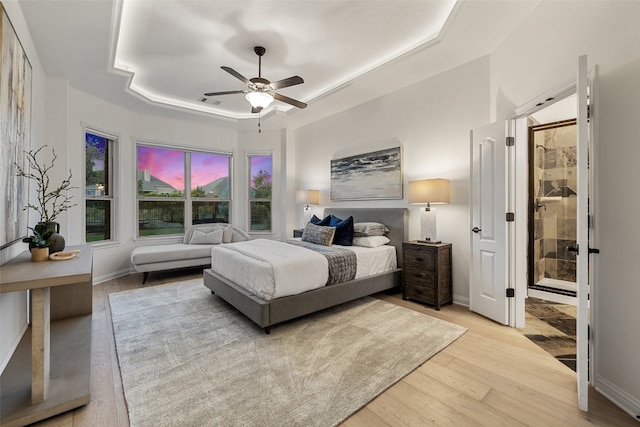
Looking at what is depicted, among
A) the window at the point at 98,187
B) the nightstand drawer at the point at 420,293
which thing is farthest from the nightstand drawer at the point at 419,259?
the window at the point at 98,187

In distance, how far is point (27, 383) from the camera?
1809mm

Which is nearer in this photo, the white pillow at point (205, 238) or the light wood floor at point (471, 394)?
the light wood floor at point (471, 394)

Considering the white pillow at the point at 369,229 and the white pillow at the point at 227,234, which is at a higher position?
the white pillow at the point at 369,229

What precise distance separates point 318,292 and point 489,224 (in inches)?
77.4

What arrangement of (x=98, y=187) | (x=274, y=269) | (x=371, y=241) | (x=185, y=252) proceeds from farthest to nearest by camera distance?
(x=185, y=252)
(x=98, y=187)
(x=371, y=241)
(x=274, y=269)

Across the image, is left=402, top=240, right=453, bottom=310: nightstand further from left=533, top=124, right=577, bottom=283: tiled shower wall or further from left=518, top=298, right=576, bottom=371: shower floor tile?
left=533, top=124, right=577, bottom=283: tiled shower wall

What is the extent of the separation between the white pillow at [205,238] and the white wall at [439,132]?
104 inches

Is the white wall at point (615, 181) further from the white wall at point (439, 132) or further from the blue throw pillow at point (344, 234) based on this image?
the blue throw pillow at point (344, 234)

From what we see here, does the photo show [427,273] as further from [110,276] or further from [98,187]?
[98,187]

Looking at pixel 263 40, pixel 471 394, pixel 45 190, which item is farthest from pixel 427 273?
pixel 45 190

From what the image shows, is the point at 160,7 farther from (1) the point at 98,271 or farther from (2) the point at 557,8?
(1) the point at 98,271

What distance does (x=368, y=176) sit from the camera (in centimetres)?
459

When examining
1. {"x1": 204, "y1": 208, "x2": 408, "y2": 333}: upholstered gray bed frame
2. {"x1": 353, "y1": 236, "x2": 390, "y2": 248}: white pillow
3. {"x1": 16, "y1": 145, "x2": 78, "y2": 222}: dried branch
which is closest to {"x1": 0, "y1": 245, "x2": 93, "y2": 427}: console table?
{"x1": 16, "y1": 145, "x2": 78, "y2": 222}: dried branch

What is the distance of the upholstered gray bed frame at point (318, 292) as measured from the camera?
266 cm
